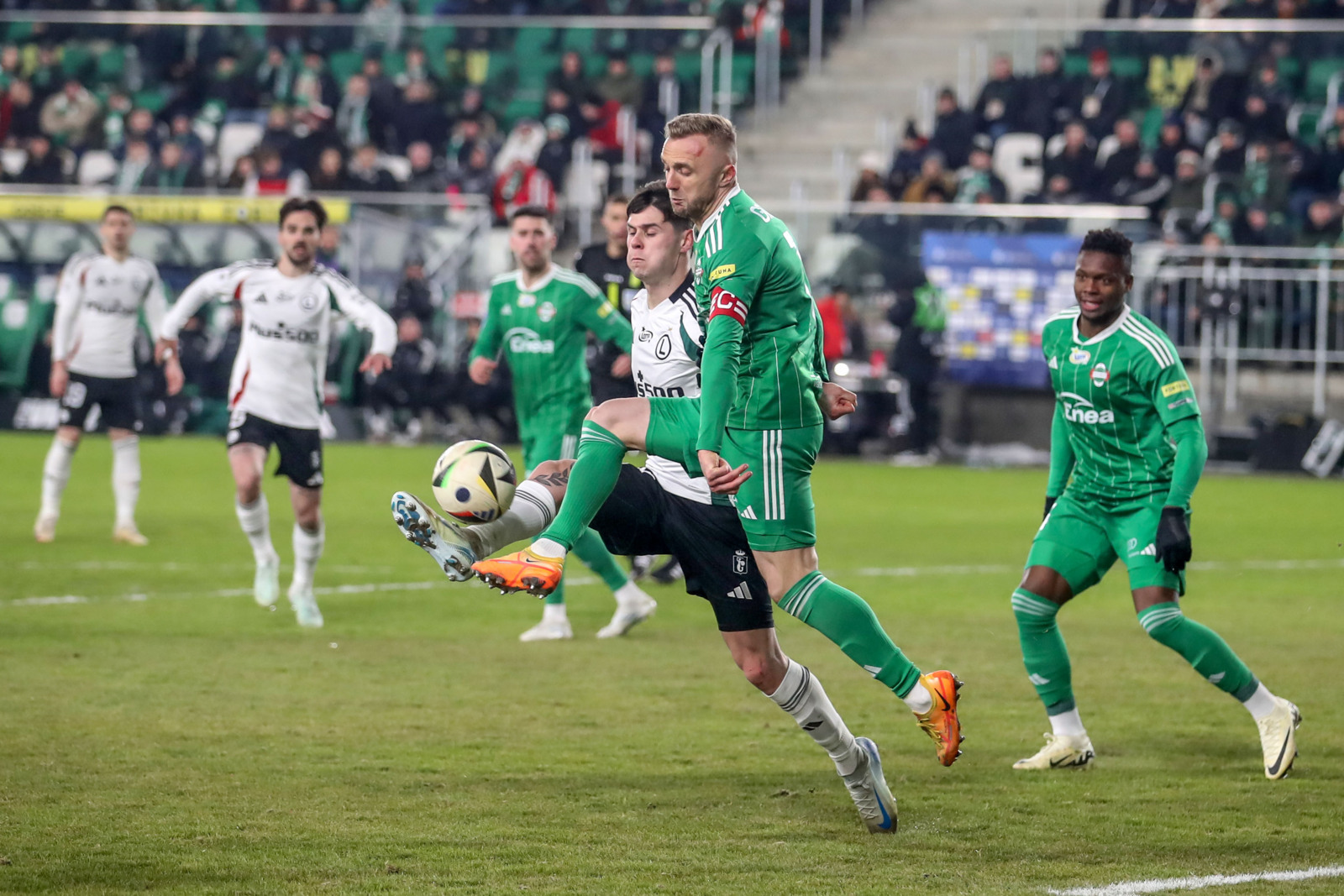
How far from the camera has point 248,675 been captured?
844 cm

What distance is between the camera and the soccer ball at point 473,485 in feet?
19.6

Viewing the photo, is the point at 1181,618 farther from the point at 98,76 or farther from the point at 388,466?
the point at 98,76

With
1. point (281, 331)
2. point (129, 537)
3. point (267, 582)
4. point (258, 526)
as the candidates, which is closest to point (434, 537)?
point (281, 331)

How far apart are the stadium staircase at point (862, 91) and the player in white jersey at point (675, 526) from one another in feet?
63.3

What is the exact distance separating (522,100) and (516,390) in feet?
56.2

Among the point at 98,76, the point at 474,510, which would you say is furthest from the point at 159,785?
the point at 98,76

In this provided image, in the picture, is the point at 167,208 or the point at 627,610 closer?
the point at 627,610

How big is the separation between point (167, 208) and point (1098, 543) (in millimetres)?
18124

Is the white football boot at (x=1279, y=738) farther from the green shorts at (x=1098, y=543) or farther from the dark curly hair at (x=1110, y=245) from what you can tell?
the dark curly hair at (x=1110, y=245)

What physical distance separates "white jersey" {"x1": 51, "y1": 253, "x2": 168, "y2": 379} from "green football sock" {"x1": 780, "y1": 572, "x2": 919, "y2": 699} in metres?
9.52

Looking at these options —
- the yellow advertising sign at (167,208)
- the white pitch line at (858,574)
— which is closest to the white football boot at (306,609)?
the white pitch line at (858,574)

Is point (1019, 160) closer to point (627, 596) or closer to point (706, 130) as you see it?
point (627, 596)

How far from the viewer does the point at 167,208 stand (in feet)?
74.5

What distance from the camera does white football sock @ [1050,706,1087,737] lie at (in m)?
6.89
